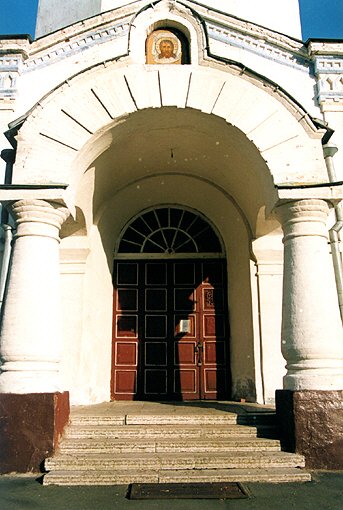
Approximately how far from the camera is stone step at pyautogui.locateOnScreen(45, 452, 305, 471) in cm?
457

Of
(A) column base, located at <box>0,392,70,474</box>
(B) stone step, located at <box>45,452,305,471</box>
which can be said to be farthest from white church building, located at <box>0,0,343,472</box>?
(B) stone step, located at <box>45,452,305,471</box>

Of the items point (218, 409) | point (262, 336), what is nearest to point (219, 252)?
point (262, 336)

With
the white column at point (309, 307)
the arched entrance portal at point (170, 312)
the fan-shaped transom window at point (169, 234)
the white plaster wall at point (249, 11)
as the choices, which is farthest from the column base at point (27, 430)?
the white plaster wall at point (249, 11)

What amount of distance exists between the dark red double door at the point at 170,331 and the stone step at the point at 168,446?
12.0ft

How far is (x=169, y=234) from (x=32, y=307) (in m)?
4.76

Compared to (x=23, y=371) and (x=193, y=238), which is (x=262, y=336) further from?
(x=23, y=371)

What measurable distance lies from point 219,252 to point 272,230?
1.58m

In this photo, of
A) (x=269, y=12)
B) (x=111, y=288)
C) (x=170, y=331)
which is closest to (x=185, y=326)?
(x=170, y=331)

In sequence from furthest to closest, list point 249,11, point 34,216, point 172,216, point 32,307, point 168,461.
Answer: point 249,11 → point 172,216 → point 34,216 → point 32,307 → point 168,461

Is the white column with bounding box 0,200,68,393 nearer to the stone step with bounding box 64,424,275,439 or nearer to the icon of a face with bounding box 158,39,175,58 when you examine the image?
the stone step with bounding box 64,424,275,439

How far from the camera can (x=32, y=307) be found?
5105 millimetres

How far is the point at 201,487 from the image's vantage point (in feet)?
13.9

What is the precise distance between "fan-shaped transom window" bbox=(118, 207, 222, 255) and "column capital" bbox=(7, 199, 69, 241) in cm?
389

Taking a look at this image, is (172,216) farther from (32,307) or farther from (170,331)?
Result: (32,307)
